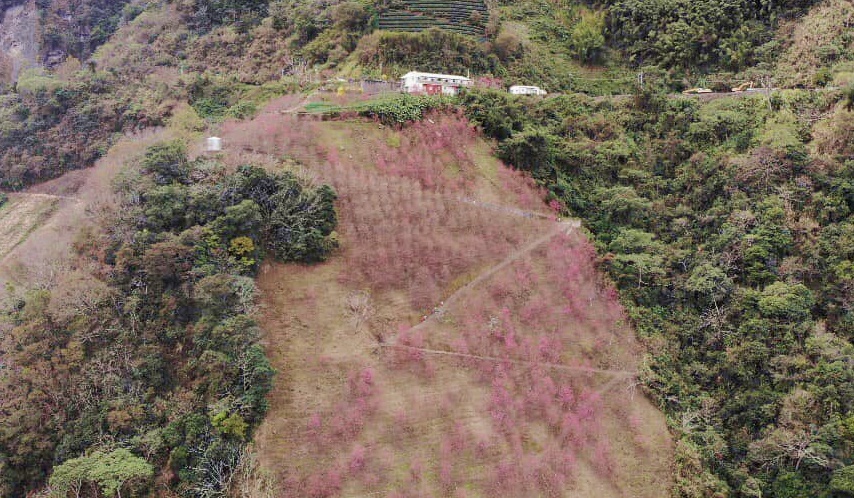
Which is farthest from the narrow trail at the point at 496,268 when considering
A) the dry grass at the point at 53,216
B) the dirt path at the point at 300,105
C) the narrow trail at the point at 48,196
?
the narrow trail at the point at 48,196

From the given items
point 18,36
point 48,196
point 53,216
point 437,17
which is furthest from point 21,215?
point 437,17

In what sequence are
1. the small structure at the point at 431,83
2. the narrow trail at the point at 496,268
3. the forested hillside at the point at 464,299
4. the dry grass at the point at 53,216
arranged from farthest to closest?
1. the small structure at the point at 431,83
2. the dry grass at the point at 53,216
3. the narrow trail at the point at 496,268
4. the forested hillside at the point at 464,299

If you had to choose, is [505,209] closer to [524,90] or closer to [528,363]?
[528,363]

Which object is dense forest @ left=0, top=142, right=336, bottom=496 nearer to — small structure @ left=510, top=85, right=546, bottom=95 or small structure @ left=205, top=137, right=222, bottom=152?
small structure @ left=205, top=137, right=222, bottom=152

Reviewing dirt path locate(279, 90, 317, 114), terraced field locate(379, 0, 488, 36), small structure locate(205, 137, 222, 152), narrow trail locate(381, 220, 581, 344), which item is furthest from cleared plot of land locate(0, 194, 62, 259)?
narrow trail locate(381, 220, 581, 344)

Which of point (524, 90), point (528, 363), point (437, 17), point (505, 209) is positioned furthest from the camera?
point (437, 17)

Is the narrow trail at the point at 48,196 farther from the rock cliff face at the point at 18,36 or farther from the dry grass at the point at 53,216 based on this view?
the rock cliff face at the point at 18,36
